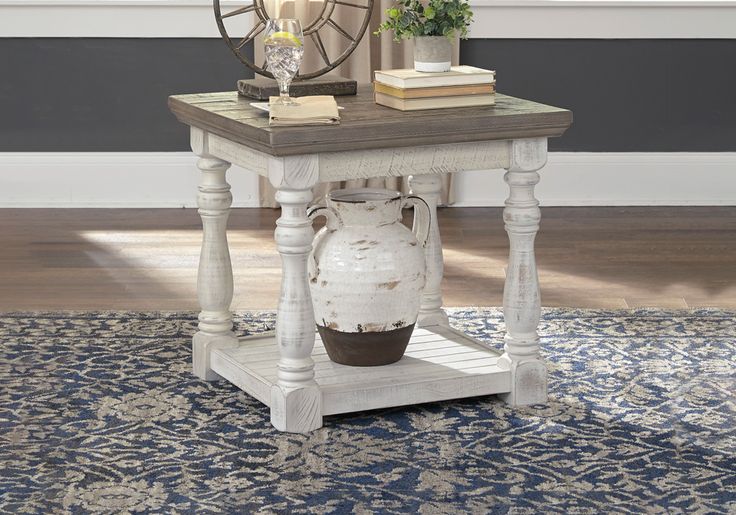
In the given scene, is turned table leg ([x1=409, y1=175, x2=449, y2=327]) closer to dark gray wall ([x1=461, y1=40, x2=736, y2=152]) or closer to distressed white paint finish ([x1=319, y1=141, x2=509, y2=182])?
distressed white paint finish ([x1=319, y1=141, x2=509, y2=182])

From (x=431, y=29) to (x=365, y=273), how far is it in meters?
0.54

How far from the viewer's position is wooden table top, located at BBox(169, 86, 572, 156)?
7.87 ft

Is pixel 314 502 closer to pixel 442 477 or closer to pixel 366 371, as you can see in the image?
pixel 442 477

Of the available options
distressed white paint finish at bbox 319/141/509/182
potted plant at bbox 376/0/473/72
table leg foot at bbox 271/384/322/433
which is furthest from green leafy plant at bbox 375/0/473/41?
table leg foot at bbox 271/384/322/433

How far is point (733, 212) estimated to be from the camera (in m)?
4.86

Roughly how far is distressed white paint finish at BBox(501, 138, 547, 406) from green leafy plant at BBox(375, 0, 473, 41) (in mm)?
286

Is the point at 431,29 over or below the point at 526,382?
over

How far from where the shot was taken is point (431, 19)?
267 cm

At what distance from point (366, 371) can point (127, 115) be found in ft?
8.33

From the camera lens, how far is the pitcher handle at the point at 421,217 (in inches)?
112

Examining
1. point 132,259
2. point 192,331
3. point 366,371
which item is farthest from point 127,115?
point 366,371

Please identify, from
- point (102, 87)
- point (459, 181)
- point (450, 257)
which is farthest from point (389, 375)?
point (102, 87)

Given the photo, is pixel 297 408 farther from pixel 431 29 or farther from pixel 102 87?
pixel 102 87

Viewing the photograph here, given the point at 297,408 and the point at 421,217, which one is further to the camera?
the point at 421,217
